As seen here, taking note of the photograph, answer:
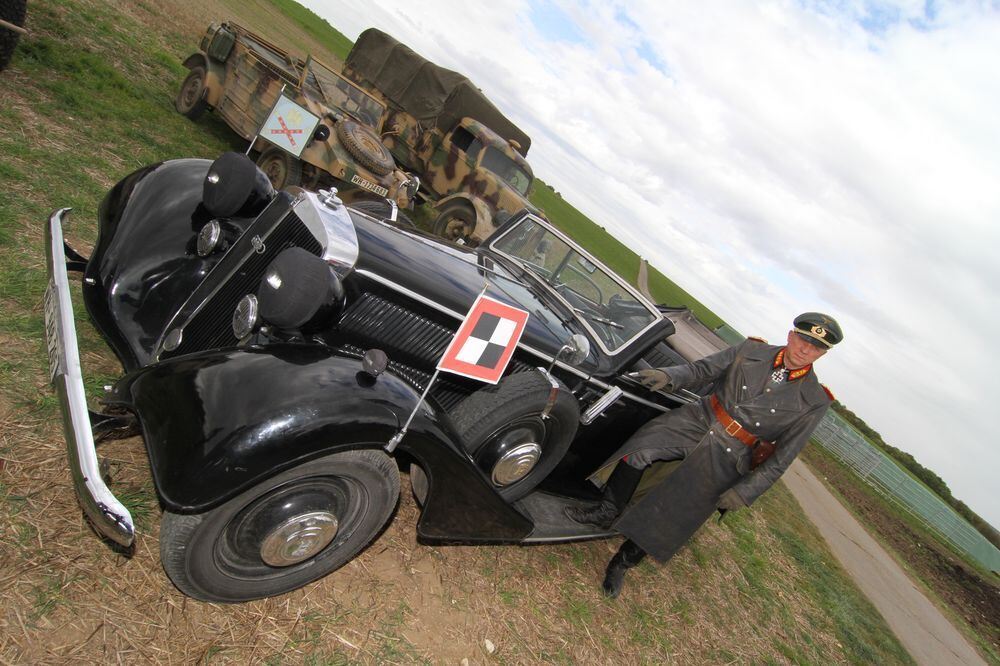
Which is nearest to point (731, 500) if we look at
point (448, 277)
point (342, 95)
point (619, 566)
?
point (619, 566)

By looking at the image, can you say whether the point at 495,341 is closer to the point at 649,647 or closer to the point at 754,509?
the point at 649,647

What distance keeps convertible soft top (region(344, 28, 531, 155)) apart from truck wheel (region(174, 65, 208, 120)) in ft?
16.9

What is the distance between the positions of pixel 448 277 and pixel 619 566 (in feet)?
7.81

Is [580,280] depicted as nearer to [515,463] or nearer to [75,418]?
[515,463]

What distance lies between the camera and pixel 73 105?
5.84 meters

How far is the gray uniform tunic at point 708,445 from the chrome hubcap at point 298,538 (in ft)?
6.79

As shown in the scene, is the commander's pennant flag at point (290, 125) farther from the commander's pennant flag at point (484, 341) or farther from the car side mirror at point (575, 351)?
the commander's pennant flag at point (484, 341)

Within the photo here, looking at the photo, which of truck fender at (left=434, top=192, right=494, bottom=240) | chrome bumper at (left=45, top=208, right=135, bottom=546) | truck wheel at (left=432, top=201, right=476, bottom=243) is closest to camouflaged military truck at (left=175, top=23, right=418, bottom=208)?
truck fender at (left=434, top=192, right=494, bottom=240)

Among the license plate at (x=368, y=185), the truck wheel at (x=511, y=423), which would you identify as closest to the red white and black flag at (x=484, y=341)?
the truck wheel at (x=511, y=423)

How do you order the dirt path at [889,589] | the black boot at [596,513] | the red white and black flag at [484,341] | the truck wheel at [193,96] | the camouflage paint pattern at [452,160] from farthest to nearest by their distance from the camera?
the camouflage paint pattern at [452,160]
the truck wheel at [193,96]
the dirt path at [889,589]
the black boot at [596,513]
the red white and black flag at [484,341]

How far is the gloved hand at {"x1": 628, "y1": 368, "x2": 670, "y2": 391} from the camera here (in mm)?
3439

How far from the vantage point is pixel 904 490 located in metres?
17.7

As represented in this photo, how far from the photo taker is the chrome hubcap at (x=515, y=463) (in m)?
2.96

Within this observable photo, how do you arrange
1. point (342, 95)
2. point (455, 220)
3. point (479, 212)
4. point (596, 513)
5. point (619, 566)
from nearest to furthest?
point (596, 513) → point (619, 566) → point (342, 95) → point (479, 212) → point (455, 220)
